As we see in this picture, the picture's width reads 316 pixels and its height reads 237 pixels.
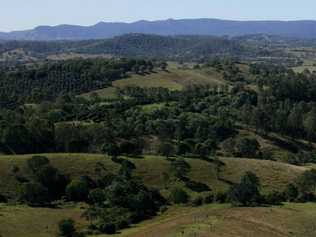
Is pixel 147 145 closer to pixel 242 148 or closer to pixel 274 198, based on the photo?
pixel 242 148

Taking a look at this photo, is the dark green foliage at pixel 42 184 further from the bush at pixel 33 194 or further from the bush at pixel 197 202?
the bush at pixel 197 202

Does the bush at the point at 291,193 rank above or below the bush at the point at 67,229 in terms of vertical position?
below

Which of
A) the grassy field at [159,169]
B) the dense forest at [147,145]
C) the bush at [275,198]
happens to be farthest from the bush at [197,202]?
the bush at [275,198]

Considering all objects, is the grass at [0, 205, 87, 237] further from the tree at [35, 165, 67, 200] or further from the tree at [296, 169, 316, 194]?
the tree at [296, 169, 316, 194]

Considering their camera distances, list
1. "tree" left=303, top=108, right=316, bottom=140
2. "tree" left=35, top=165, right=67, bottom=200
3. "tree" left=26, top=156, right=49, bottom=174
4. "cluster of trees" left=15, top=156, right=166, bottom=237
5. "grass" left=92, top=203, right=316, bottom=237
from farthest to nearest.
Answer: "tree" left=303, top=108, right=316, bottom=140, "tree" left=26, top=156, right=49, bottom=174, "tree" left=35, top=165, right=67, bottom=200, "cluster of trees" left=15, top=156, right=166, bottom=237, "grass" left=92, top=203, right=316, bottom=237

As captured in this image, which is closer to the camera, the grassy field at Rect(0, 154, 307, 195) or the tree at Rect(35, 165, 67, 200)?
the tree at Rect(35, 165, 67, 200)

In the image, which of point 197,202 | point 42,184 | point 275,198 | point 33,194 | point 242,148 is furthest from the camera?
point 242,148

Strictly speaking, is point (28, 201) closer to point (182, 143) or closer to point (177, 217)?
point (177, 217)

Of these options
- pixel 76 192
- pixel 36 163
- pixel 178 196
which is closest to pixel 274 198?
pixel 178 196

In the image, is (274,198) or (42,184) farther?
(42,184)

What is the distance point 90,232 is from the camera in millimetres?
74875

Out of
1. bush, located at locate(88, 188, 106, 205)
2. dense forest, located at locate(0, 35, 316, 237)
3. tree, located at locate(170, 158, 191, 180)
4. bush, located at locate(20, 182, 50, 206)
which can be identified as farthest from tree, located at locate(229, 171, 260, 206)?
bush, located at locate(20, 182, 50, 206)

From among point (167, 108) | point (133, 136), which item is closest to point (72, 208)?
point (133, 136)

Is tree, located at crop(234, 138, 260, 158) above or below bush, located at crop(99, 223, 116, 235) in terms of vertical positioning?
below
